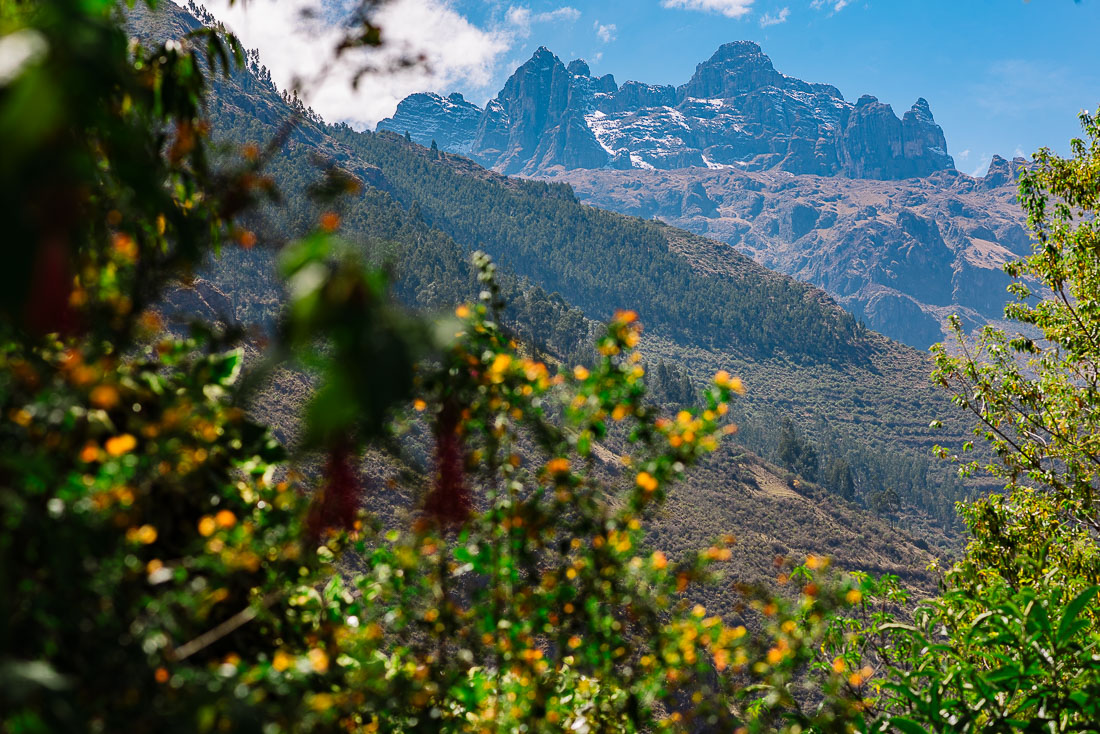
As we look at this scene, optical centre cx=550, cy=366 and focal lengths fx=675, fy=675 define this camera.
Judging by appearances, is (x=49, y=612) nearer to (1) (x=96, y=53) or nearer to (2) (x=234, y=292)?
(1) (x=96, y=53)

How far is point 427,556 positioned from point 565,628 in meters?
0.48

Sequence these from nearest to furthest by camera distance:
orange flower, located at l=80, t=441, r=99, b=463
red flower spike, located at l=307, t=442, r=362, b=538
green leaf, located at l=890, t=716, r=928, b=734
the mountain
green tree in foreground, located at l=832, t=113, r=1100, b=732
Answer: orange flower, located at l=80, t=441, r=99, b=463 → red flower spike, located at l=307, t=442, r=362, b=538 → green leaf, located at l=890, t=716, r=928, b=734 → green tree in foreground, located at l=832, t=113, r=1100, b=732 → the mountain

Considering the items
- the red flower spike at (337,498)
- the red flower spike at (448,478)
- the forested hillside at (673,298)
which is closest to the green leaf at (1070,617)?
the red flower spike at (448,478)

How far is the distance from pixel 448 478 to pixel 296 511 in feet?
1.33

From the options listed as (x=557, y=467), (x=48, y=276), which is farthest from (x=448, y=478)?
(x=48, y=276)

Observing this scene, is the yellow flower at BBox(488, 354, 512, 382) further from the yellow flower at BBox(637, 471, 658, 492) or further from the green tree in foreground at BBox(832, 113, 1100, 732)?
the green tree in foreground at BBox(832, 113, 1100, 732)

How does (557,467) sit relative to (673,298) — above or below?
below

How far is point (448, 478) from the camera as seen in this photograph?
1.86 meters

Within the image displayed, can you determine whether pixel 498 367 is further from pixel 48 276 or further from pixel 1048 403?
pixel 1048 403

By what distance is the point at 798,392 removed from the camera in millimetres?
104000

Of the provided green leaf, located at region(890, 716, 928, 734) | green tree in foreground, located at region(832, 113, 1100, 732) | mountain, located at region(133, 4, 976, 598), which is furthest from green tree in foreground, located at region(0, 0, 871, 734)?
mountain, located at region(133, 4, 976, 598)

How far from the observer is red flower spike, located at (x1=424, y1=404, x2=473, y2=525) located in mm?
1844

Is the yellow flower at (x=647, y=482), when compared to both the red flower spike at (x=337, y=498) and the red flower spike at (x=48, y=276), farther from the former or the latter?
the red flower spike at (x=48, y=276)

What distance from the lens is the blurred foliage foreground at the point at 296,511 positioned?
0.64 metres
